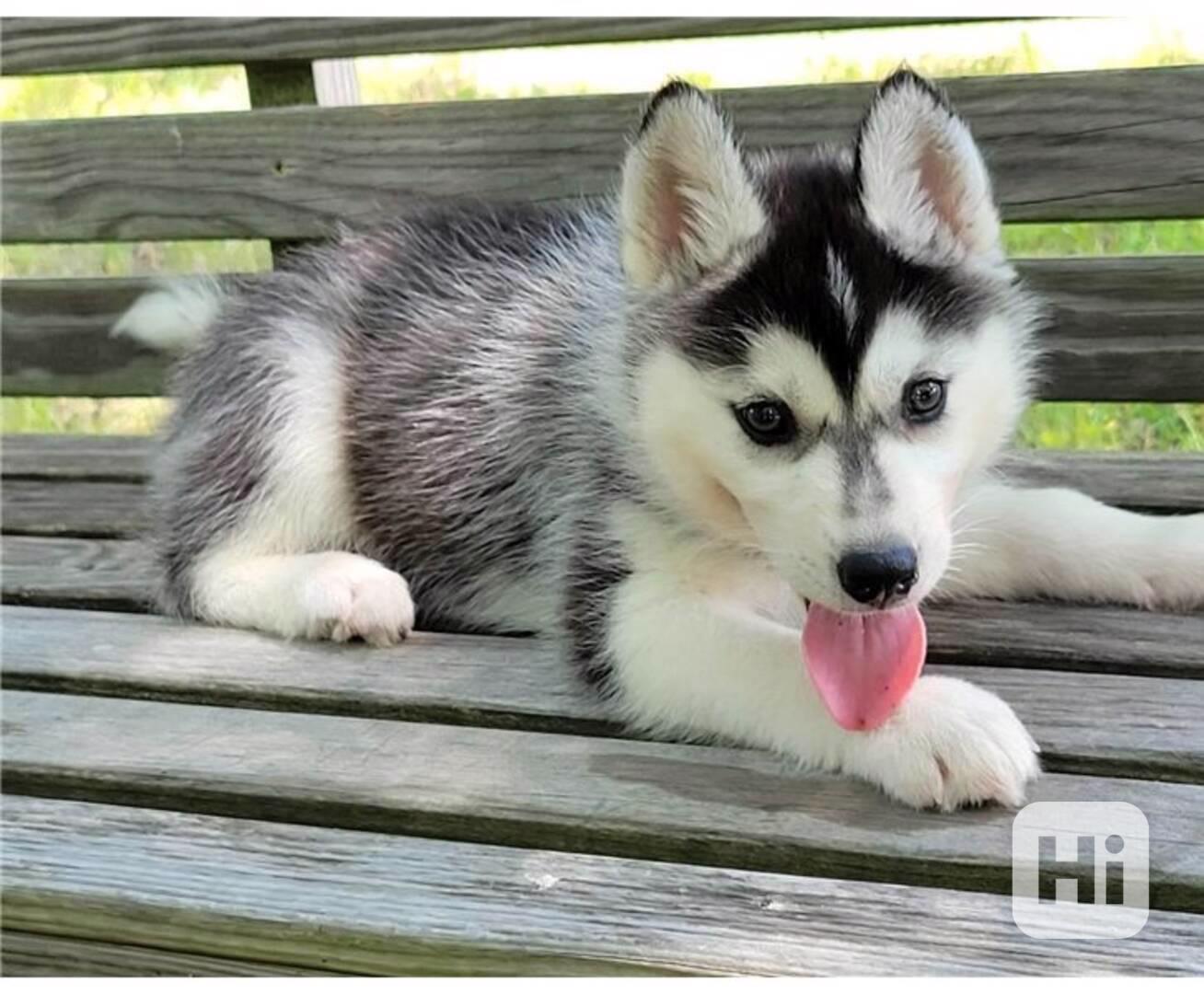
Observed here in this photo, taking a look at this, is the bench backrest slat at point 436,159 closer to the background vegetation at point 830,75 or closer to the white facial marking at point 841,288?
the background vegetation at point 830,75

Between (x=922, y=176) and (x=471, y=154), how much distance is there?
1.60 m

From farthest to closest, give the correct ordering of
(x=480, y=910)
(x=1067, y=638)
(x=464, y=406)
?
(x=464, y=406) < (x=1067, y=638) < (x=480, y=910)

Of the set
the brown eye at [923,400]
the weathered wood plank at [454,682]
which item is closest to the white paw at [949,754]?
the weathered wood plank at [454,682]

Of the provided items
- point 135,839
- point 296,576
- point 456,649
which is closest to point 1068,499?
point 456,649

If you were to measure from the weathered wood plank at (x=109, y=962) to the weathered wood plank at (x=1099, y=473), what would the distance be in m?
1.76

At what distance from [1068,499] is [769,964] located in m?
1.35

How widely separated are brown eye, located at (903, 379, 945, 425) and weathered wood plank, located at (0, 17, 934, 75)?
1.45 metres

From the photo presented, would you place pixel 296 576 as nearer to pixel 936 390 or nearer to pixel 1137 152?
pixel 936 390

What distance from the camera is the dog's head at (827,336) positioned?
210 cm

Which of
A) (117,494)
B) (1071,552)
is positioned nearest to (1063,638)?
(1071,552)

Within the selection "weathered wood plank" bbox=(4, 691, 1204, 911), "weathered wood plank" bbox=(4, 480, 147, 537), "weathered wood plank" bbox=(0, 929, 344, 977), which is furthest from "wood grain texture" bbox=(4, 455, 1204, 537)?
"weathered wood plank" bbox=(0, 929, 344, 977)

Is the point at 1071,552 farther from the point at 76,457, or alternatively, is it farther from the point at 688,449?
the point at 76,457

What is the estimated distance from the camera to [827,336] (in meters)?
2.16

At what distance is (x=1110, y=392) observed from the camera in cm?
346
